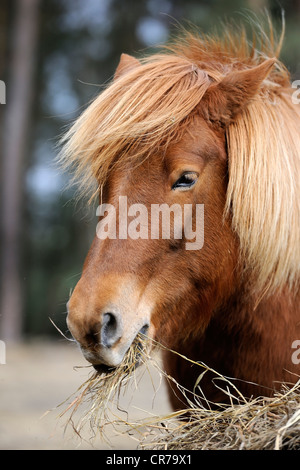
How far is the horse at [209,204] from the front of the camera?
2152 millimetres

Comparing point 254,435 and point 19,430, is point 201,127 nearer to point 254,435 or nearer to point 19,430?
point 254,435

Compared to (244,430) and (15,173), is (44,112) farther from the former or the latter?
(244,430)

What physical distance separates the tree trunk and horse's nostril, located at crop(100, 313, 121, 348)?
29.4 feet

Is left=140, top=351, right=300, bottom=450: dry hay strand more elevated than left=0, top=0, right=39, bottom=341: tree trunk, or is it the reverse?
left=0, top=0, right=39, bottom=341: tree trunk

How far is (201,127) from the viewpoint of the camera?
229 cm

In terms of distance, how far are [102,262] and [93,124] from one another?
0.68m

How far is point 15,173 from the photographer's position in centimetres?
1083

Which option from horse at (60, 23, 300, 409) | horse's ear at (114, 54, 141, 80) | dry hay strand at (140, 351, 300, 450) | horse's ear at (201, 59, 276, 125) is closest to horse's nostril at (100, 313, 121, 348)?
horse at (60, 23, 300, 409)

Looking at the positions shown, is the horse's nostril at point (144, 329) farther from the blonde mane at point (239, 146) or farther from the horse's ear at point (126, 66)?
the horse's ear at point (126, 66)

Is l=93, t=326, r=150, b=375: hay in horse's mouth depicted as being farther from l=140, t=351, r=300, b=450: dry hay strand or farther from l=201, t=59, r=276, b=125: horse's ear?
l=201, t=59, r=276, b=125: horse's ear

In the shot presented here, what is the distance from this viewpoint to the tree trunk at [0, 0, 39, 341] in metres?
10.6

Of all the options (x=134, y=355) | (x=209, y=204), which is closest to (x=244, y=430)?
(x=134, y=355)
